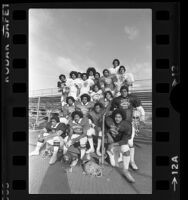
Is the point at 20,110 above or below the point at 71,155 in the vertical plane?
above

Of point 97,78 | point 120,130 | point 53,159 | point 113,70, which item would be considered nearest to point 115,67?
point 113,70

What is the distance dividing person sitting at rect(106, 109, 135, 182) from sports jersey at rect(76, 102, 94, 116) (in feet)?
0.51

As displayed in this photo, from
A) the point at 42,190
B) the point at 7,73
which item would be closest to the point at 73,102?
the point at 7,73

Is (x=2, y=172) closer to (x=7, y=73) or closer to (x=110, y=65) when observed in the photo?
(x=7, y=73)

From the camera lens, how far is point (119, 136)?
6.81ft

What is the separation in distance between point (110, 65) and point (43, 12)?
0.62 metres

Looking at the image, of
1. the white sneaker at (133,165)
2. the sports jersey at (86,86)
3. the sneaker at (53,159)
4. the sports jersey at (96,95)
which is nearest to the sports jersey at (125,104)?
the sports jersey at (96,95)

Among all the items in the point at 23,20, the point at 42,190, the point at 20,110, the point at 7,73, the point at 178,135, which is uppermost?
the point at 23,20

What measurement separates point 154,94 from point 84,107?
52 cm

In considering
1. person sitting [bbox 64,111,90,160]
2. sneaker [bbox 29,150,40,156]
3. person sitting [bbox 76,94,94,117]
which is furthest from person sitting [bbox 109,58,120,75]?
sneaker [bbox 29,150,40,156]

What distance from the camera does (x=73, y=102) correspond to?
209 cm

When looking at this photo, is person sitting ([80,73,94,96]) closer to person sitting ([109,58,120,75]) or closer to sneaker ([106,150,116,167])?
person sitting ([109,58,120,75])

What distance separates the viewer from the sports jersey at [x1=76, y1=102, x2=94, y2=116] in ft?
6.84

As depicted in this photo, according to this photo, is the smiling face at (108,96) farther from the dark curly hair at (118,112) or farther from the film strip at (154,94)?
the film strip at (154,94)
